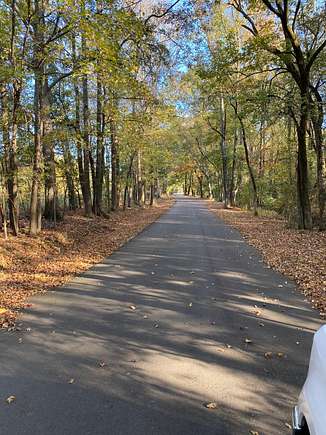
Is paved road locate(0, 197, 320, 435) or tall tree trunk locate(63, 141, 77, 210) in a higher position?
tall tree trunk locate(63, 141, 77, 210)

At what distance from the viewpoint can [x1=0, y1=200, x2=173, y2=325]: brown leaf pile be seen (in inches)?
295

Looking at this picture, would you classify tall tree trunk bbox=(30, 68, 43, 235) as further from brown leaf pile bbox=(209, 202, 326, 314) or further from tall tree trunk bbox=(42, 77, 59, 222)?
brown leaf pile bbox=(209, 202, 326, 314)

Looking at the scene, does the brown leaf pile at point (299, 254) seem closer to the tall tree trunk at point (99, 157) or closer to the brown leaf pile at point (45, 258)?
the brown leaf pile at point (45, 258)

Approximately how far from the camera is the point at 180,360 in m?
4.48

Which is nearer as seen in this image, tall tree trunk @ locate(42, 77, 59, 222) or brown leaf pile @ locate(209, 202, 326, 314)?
brown leaf pile @ locate(209, 202, 326, 314)

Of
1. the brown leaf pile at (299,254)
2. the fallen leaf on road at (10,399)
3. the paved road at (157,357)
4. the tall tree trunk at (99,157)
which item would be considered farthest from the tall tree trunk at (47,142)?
the fallen leaf on road at (10,399)

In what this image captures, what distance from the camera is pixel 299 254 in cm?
1105

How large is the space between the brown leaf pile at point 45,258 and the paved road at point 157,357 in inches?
20.3

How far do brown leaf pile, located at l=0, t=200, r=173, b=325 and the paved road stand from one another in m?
0.52

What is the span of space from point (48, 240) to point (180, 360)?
9.09m

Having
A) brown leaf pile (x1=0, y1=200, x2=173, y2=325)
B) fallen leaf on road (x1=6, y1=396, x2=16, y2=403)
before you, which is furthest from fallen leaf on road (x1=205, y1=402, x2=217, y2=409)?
brown leaf pile (x1=0, y1=200, x2=173, y2=325)

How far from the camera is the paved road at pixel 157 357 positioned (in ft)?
11.1

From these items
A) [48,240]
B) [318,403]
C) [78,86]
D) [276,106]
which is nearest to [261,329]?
[318,403]

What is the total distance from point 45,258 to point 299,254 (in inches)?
292
